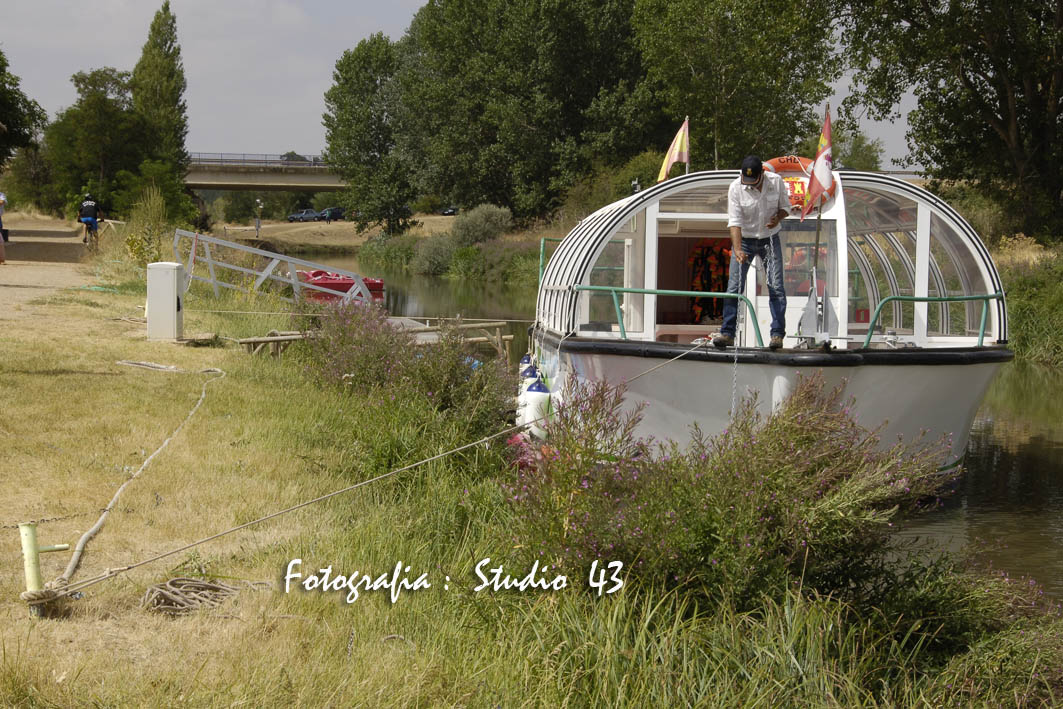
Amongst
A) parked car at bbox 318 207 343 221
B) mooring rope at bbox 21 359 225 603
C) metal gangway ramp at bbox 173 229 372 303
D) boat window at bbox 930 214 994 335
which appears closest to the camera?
mooring rope at bbox 21 359 225 603

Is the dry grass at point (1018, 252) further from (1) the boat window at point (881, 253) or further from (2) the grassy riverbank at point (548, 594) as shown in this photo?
(2) the grassy riverbank at point (548, 594)

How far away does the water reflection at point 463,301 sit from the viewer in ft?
87.2

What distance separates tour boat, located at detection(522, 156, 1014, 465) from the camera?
9.34 metres

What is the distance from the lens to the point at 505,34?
51.8 m

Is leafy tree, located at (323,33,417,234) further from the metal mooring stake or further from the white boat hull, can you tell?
the metal mooring stake

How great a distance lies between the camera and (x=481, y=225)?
Result: 50.9 m

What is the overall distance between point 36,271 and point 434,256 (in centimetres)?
2745

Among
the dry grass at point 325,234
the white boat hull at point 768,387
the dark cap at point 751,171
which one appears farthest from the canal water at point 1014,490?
the dry grass at point 325,234

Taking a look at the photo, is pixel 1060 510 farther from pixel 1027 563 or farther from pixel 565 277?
pixel 565 277

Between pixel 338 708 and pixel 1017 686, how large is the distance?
3293 mm

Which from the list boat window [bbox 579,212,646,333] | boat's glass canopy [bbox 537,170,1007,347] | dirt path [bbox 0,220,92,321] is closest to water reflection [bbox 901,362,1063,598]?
boat's glass canopy [bbox 537,170,1007,347]

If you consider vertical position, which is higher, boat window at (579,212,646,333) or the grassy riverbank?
boat window at (579,212,646,333)

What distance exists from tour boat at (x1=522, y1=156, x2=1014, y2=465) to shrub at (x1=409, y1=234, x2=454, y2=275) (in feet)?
122

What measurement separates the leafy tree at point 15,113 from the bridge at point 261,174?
4247 centimetres
